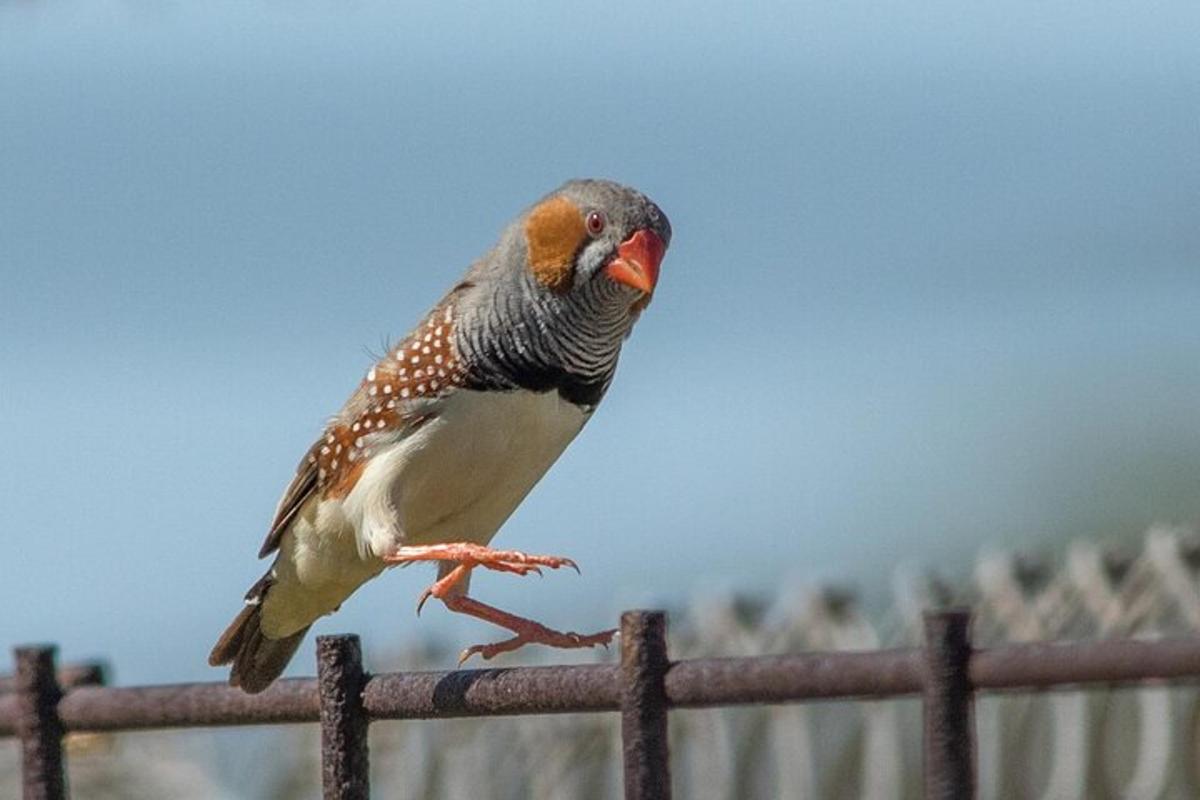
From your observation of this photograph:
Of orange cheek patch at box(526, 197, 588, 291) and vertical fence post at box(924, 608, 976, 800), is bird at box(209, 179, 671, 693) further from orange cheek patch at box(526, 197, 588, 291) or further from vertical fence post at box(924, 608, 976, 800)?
vertical fence post at box(924, 608, 976, 800)

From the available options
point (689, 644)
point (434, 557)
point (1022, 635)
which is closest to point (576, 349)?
point (434, 557)

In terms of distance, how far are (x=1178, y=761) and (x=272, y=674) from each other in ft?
8.14

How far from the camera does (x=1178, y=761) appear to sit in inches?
259

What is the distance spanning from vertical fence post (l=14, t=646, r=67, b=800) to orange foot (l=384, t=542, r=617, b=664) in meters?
0.88

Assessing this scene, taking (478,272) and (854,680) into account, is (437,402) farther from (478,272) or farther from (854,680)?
(854,680)

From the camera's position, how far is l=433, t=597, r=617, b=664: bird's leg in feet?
14.6

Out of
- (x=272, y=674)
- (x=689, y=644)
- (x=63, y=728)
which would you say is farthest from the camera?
(x=689, y=644)

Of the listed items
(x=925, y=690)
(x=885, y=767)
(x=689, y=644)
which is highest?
(x=689, y=644)

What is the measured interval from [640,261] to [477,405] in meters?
0.41


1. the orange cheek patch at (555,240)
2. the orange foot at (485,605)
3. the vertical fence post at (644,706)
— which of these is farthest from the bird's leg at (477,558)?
the vertical fence post at (644,706)

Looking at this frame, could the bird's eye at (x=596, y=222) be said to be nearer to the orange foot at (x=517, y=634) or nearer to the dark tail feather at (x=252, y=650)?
the orange foot at (x=517, y=634)

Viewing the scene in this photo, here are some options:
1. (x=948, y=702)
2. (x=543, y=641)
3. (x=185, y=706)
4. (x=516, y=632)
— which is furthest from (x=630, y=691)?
(x=516, y=632)

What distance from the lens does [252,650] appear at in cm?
518

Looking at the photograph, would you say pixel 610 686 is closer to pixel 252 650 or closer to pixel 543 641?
pixel 543 641
